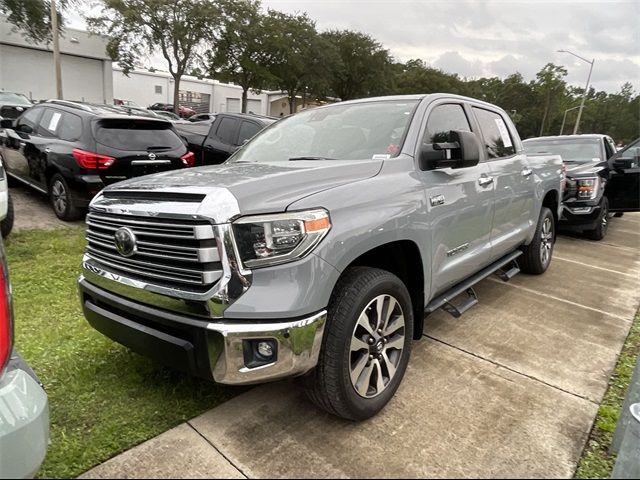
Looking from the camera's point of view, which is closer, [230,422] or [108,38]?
[230,422]

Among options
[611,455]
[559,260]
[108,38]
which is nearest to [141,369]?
[611,455]

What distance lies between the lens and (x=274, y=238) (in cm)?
215

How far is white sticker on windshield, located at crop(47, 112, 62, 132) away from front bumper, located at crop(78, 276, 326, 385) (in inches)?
225

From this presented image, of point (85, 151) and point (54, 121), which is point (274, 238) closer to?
point (85, 151)

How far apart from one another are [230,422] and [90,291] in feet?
3.62

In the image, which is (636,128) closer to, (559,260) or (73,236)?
(559,260)

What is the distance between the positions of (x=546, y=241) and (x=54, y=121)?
698 cm

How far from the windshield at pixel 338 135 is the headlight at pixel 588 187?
548 cm

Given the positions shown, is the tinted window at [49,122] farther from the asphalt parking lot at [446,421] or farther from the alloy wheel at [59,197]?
the asphalt parking lot at [446,421]

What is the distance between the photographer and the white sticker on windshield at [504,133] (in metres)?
4.48

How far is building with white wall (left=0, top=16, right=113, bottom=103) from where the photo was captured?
28.6m

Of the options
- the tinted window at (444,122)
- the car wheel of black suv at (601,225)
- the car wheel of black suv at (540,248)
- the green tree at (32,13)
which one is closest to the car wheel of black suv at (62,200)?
the tinted window at (444,122)

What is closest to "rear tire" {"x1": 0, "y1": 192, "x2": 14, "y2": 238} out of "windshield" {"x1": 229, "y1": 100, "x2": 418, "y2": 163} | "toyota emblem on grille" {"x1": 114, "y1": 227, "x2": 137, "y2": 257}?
"windshield" {"x1": 229, "y1": 100, "x2": 418, "y2": 163}

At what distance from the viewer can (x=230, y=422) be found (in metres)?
2.53
